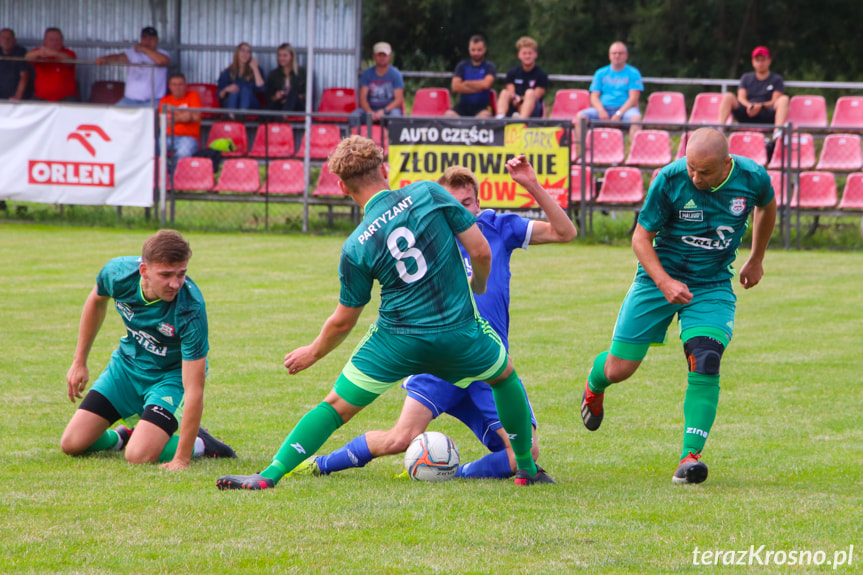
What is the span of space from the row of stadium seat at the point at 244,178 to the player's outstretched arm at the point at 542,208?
1172cm

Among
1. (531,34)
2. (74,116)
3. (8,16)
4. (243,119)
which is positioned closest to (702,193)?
(74,116)

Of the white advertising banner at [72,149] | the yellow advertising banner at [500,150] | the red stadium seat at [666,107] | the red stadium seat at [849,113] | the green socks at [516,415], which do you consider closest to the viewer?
the green socks at [516,415]

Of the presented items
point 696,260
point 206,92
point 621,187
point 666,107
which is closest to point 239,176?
point 206,92

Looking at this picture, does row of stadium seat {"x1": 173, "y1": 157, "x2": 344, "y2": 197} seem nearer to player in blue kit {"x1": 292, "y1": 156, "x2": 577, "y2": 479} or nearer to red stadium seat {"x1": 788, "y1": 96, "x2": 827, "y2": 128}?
red stadium seat {"x1": 788, "y1": 96, "x2": 827, "y2": 128}

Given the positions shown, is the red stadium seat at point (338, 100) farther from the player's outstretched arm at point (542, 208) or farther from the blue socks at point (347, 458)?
the blue socks at point (347, 458)

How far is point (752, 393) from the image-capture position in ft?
25.9

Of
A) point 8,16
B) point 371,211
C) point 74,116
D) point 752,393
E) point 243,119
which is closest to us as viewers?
point 371,211

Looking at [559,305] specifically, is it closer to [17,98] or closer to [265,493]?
[265,493]

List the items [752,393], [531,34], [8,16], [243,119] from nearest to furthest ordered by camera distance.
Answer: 1. [752,393]
2. [243,119]
3. [8,16]
4. [531,34]

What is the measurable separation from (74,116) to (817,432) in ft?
42.7

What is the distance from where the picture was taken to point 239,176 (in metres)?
17.7

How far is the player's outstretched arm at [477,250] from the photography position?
16.1 ft

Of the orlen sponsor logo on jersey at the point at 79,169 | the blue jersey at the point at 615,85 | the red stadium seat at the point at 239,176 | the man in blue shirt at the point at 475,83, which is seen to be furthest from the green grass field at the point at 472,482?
the man in blue shirt at the point at 475,83

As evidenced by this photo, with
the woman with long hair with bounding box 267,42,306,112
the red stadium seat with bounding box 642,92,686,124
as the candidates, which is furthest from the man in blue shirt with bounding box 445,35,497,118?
the red stadium seat with bounding box 642,92,686,124
